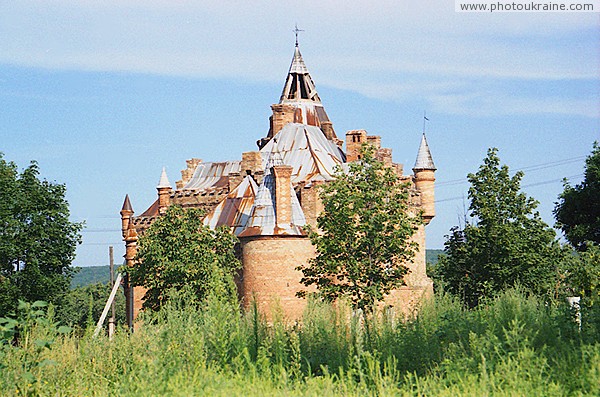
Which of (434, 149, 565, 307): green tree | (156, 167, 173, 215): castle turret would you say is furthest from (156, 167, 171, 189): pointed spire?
(434, 149, 565, 307): green tree

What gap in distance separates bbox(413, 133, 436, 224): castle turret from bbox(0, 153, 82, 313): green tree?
1896cm

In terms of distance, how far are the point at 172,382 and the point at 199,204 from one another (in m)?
42.3

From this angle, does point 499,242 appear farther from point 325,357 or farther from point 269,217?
point 325,357

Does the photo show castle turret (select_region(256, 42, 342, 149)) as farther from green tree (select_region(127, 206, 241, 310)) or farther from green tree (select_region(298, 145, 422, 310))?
green tree (select_region(298, 145, 422, 310))

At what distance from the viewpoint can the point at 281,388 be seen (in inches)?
467

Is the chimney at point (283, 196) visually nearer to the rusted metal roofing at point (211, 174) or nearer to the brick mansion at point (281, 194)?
the brick mansion at point (281, 194)

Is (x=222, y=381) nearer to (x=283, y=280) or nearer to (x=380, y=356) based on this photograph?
(x=380, y=356)

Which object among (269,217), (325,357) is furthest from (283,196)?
(325,357)

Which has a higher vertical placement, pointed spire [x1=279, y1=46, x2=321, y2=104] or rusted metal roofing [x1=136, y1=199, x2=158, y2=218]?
pointed spire [x1=279, y1=46, x2=321, y2=104]

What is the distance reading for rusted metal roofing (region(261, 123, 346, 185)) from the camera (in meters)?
50.1

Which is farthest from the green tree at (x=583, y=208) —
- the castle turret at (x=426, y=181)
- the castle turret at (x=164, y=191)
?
the castle turret at (x=164, y=191)

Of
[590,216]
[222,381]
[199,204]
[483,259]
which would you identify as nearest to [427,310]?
[222,381]

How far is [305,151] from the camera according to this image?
171 ft

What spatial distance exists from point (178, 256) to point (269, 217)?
6367 mm
